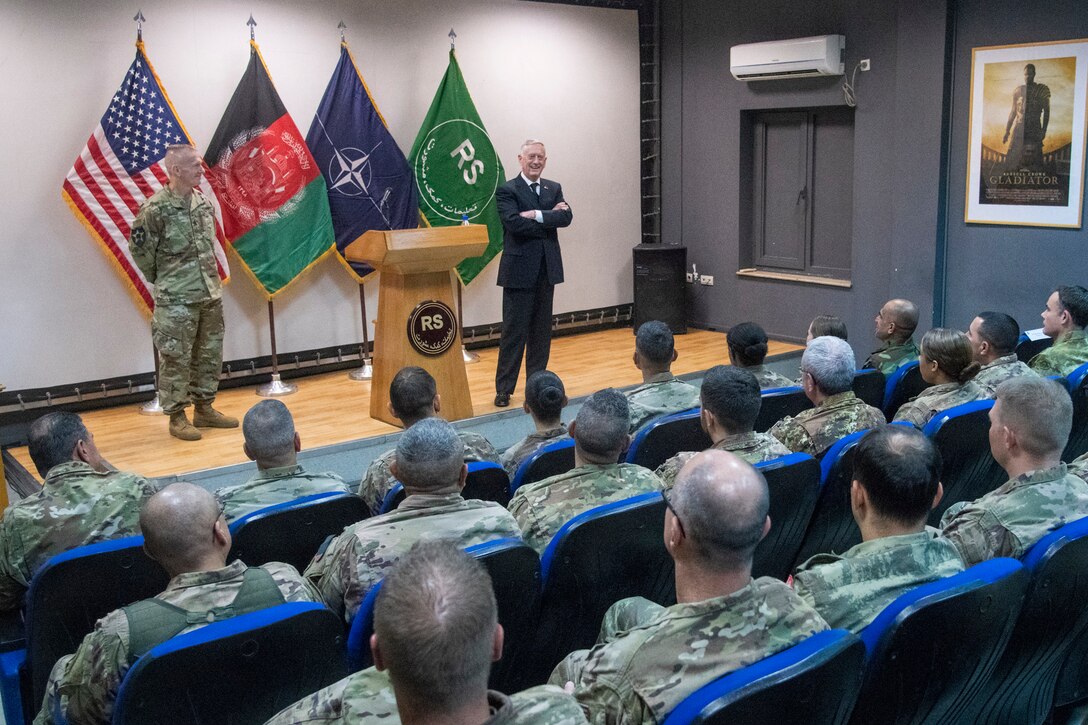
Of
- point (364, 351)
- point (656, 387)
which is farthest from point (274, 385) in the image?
point (656, 387)

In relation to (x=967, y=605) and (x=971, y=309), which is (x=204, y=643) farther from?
(x=971, y=309)

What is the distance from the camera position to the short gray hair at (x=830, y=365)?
11.8ft

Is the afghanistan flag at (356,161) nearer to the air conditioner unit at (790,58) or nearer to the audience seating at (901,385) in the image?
the air conditioner unit at (790,58)

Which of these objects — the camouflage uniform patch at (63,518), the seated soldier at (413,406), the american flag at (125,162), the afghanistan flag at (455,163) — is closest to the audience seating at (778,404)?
the seated soldier at (413,406)

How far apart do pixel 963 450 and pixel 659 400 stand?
1.14m

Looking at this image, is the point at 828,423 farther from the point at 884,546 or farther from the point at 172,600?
the point at 172,600

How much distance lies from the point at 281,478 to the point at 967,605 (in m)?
1.95

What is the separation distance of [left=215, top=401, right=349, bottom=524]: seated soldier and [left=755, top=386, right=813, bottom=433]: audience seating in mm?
1778

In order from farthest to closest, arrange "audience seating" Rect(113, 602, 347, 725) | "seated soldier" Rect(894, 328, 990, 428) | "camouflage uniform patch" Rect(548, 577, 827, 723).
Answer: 1. "seated soldier" Rect(894, 328, 990, 428)
2. "audience seating" Rect(113, 602, 347, 725)
3. "camouflage uniform patch" Rect(548, 577, 827, 723)

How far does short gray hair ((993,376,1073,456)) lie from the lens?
8.61 feet

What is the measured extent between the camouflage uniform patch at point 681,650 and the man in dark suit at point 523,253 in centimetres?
456

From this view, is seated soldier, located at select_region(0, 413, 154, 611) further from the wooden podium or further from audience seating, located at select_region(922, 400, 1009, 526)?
the wooden podium

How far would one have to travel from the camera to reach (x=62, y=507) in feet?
9.76

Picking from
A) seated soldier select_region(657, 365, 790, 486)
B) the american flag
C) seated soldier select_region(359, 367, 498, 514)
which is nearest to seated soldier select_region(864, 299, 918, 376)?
seated soldier select_region(657, 365, 790, 486)
